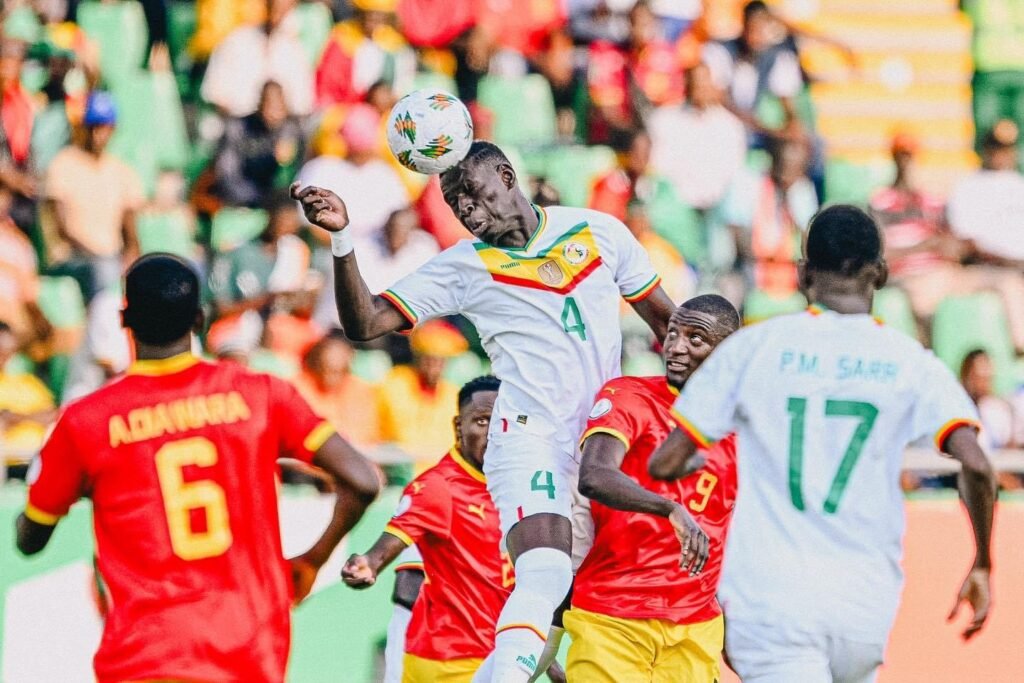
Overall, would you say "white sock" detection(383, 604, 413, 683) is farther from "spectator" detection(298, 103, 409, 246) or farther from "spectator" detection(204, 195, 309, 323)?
"spectator" detection(298, 103, 409, 246)

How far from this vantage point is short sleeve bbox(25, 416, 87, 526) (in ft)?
18.1

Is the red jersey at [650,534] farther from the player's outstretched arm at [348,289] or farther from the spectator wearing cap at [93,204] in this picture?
the spectator wearing cap at [93,204]

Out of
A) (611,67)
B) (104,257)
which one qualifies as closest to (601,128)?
(611,67)

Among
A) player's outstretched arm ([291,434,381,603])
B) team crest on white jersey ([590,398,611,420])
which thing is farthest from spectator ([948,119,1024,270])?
player's outstretched arm ([291,434,381,603])

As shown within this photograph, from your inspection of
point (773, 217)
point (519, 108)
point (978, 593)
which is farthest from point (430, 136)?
point (773, 217)

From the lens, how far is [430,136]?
7.28 m

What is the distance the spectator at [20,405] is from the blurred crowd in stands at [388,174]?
0.02 m

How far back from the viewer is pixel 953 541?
422 inches

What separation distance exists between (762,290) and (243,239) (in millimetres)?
3872

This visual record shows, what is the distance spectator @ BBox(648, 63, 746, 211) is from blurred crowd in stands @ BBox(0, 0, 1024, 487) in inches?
0.7

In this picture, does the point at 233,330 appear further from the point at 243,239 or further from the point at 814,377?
the point at 814,377

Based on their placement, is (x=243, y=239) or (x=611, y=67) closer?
(x=243, y=239)

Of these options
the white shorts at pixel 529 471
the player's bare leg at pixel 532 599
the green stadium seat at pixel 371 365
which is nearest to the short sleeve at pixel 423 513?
the white shorts at pixel 529 471

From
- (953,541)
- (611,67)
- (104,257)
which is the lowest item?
(953,541)
